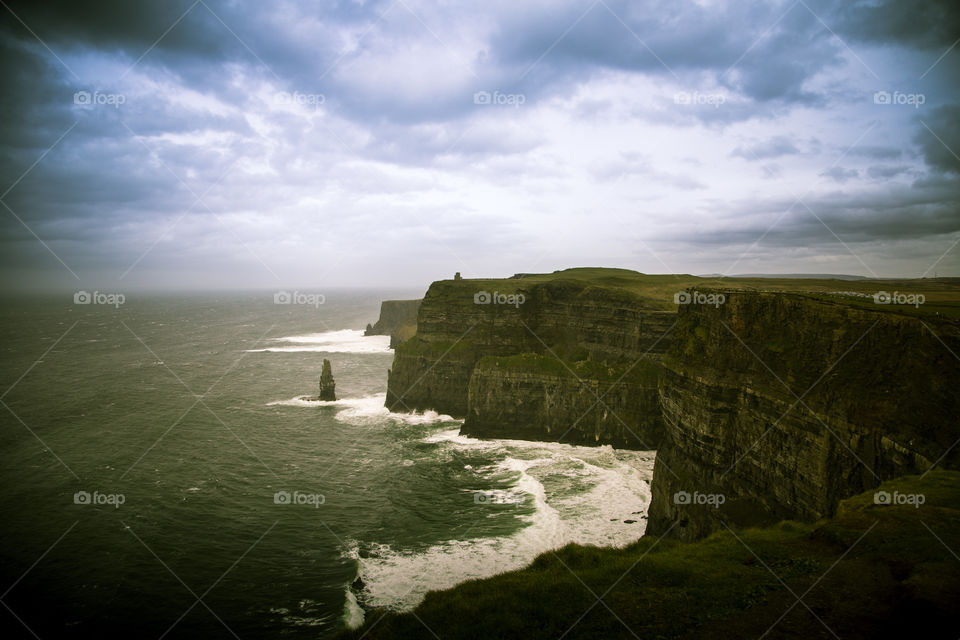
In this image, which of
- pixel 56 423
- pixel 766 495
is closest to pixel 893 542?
pixel 766 495

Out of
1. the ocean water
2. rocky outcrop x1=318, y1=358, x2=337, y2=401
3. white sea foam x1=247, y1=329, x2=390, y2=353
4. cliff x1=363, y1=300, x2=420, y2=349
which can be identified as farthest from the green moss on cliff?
cliff x1=363, y1=300, x2=420, y2=349

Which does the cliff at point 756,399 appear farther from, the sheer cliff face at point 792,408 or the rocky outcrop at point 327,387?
the rocky outcrop at point 327,387

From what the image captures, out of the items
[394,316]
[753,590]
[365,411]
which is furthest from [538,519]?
[394,316]

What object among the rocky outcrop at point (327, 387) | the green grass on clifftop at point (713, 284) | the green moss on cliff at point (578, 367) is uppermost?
the green grass on clifftop at point (713, 284)

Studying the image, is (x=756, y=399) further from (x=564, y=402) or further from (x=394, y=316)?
(x=394, y=316)

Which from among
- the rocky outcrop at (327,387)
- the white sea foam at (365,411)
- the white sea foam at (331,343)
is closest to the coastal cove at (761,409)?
the white sea foam at (365,411)

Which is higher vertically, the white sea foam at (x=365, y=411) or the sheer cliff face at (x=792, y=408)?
the sheer cliff face at (x=792, y=408)

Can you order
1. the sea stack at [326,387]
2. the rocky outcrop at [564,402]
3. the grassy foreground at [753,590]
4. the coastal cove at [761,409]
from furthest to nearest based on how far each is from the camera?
the sea stack at [326,387], the rocky outcrop at [564,402], the coastal cove at [761,409], the grassy foreground at [753,590]
